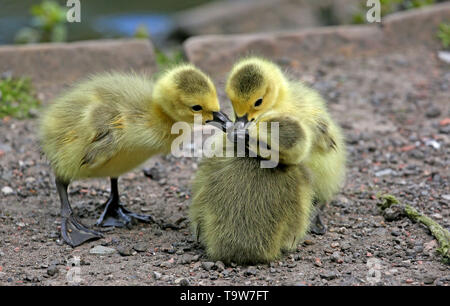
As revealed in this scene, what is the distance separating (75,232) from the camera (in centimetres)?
400

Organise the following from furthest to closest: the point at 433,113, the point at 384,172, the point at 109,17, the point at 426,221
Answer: the point at 109,17
the point at 433,113
the point at 384,172
the point at 426,221

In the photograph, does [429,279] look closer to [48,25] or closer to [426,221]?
[426,221]

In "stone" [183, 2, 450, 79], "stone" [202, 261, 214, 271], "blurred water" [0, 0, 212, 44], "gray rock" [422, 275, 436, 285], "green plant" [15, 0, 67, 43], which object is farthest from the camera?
"blurred water" [0, 0, 212, 44]

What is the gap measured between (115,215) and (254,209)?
1212mm

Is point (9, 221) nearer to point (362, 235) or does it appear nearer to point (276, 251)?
point (276, 251)

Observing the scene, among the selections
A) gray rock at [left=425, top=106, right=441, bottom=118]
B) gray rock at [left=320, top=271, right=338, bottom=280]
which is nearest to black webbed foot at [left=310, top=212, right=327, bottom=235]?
gray rock at [left=320, top=271, right=338, bottom=280]

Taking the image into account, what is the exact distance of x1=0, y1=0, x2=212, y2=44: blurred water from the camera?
8625 mm

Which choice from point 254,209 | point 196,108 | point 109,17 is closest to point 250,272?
point 254,209

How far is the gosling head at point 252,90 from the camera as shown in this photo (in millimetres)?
3812

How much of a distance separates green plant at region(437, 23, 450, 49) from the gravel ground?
294mm

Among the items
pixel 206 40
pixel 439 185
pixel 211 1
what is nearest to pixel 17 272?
pixel 439 185

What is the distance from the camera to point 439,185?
453 cm

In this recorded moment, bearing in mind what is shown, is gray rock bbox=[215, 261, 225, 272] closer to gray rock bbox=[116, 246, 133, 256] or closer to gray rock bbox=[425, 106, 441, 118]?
gray rock bbox=[116, 246, 133, 256]

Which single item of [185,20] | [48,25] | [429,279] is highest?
[185,20]
